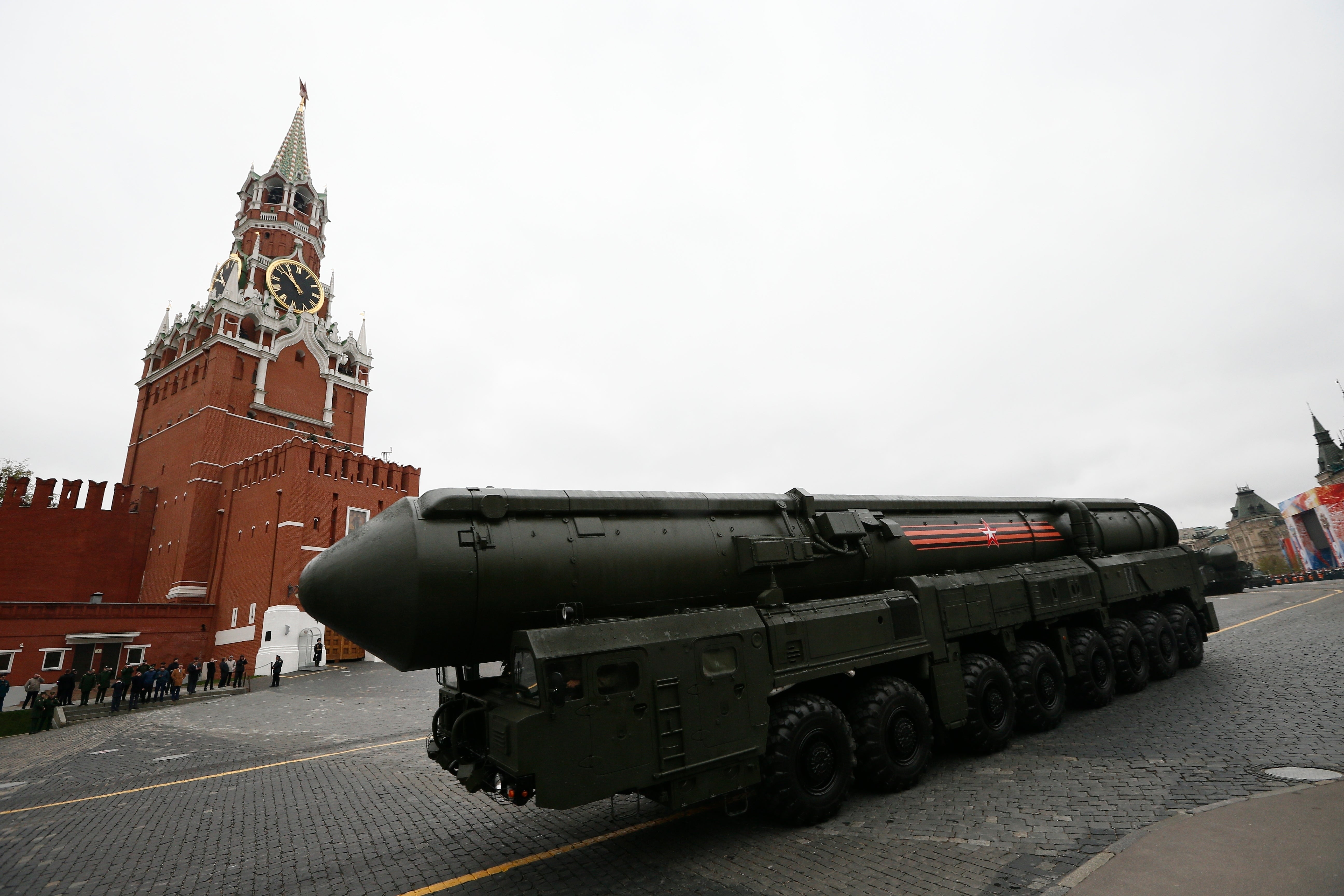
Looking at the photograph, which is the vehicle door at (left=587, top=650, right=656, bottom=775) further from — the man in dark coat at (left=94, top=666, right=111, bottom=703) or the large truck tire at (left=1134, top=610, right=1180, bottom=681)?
the man in dark coat at (left=94, top=666, right=111, bottom=703)

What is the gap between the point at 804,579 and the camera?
7453mm

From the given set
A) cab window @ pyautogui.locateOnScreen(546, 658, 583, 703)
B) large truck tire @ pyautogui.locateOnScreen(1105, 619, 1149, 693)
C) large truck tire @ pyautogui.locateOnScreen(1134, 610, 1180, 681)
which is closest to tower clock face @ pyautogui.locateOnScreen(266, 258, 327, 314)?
cab window @ pyautogui.locateOnScreen(546, 658, 583, 703)

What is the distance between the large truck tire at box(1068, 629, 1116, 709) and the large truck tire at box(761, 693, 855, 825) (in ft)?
19.2

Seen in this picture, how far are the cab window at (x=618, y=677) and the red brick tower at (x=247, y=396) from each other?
33034 millimetres

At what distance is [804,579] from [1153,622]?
356 inches

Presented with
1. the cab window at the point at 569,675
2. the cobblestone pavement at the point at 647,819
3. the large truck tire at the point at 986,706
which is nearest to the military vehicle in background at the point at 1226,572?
the cobblestone pavement at the point at 647,819

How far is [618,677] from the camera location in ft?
17.3

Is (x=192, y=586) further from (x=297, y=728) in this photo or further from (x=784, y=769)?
(x=784, y=769)

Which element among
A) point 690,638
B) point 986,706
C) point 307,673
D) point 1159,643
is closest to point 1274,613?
point 1159,643

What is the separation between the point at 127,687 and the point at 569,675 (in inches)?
1097

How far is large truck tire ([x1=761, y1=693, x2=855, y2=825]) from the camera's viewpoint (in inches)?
231

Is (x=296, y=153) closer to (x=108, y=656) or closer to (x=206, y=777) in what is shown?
(x=108, y=656)

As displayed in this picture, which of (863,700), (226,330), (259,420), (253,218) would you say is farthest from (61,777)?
(253,218)

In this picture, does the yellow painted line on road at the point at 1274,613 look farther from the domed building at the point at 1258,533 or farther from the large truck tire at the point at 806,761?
the domed building at the point at 1258,533
